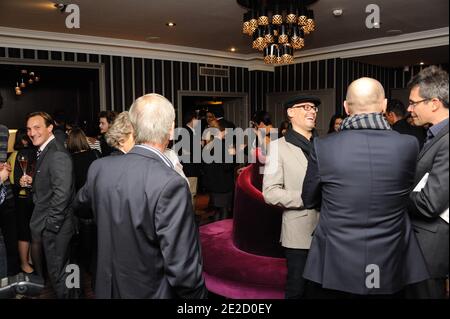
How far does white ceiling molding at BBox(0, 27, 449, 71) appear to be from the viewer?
5.89 meters

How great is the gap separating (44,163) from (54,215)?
0.37 m

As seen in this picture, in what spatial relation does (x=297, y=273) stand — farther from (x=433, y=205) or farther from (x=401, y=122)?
(x=401, y=122)

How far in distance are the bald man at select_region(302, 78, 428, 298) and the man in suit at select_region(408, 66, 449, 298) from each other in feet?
0.14

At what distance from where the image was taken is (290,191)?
83.4 inches

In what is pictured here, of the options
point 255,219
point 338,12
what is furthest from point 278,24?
point 255,219

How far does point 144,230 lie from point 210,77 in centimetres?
703

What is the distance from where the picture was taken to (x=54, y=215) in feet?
8.91

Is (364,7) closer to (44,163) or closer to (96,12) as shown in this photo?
(96,12)

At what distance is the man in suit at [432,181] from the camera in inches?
59.7

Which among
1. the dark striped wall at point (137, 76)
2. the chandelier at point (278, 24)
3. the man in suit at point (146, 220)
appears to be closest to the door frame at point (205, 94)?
the dark striped wall at point (137, 76)

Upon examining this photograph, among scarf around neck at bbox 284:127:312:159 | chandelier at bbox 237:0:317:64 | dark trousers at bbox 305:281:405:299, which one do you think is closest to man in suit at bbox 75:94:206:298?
dark trousers at bbox 305:281:405:299

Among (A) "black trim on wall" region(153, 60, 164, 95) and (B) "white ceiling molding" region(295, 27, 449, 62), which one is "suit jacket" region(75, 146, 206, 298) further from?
(A) "black trim on wall" region(153, 60, 164, 95)

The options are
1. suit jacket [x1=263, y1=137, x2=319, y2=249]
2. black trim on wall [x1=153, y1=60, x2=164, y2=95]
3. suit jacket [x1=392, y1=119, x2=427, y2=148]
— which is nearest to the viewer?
suit jacket [x1=263, y1=137, x2=319, y2=249]

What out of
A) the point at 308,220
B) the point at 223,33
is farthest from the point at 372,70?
the point at 308,220
